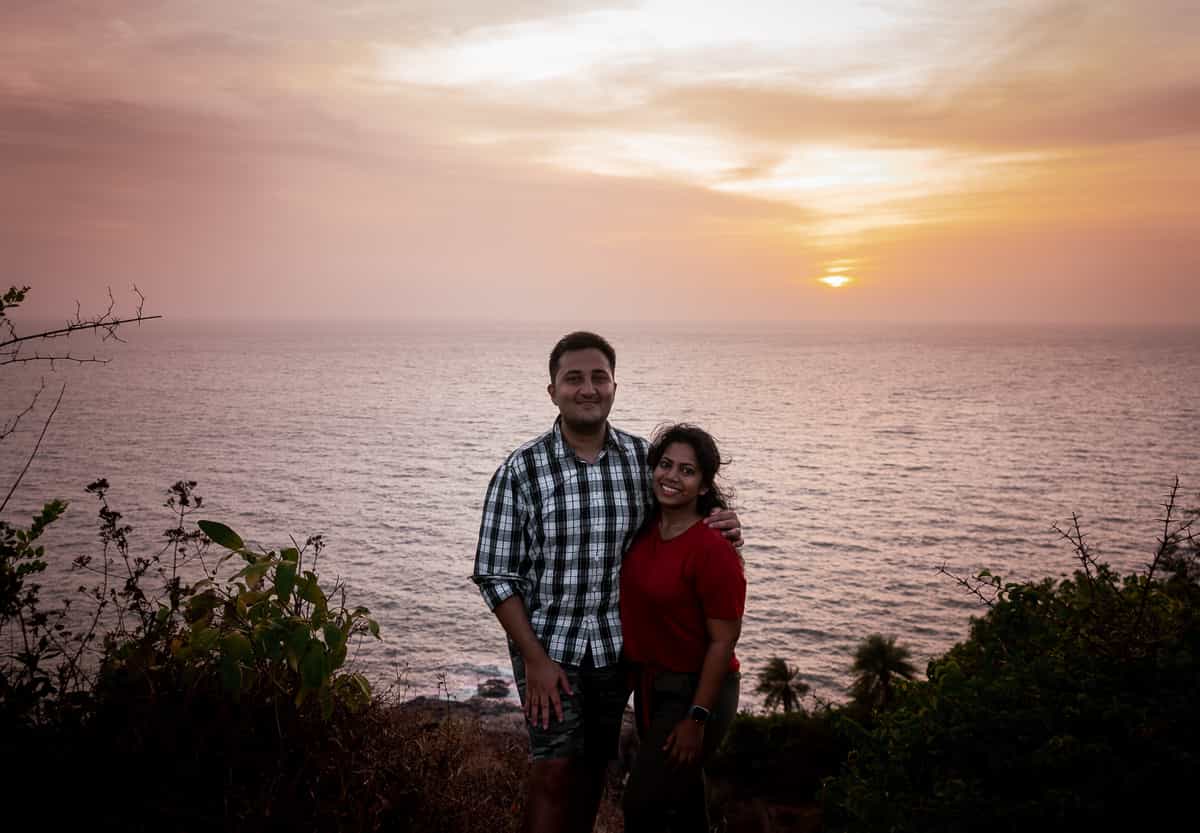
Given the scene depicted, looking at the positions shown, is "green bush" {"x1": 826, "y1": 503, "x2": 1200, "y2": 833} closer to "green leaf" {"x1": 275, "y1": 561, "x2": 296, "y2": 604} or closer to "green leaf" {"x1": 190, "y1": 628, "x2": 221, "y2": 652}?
"green leaf" {"x1": 275, "y1": 561, "x2": 296, "y2": 604}

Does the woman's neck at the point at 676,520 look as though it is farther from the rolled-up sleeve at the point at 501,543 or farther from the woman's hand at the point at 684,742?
the woman's hand at the point at 684,742

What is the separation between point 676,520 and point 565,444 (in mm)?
777

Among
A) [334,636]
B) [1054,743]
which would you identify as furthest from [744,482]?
[334,636]

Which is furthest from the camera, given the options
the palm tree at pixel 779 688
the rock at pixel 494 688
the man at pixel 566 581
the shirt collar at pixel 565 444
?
the rock at pixel 494 688

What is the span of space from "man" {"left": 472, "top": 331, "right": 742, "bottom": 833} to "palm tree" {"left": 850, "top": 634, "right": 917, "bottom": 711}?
29.9 meters

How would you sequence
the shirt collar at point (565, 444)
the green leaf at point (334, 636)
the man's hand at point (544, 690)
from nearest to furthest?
the green leaf at point (334, 636)
the man's hand at point (544, 690)
the shirt collar at point (565, 444)

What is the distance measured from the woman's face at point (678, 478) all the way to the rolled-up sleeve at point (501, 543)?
799mm

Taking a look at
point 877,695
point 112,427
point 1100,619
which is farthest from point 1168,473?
point 112,427

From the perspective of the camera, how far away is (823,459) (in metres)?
84.7

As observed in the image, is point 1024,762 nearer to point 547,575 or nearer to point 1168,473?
point 547,575

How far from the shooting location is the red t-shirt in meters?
4.25

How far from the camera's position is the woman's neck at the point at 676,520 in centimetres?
454

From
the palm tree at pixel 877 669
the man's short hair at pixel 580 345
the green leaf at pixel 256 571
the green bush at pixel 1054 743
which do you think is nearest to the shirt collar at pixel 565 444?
the man's short hair at pixel 580 345

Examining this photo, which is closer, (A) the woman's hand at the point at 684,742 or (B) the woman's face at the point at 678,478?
(A) the woman's hand at the point at 684,742
